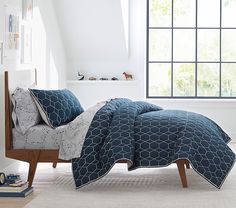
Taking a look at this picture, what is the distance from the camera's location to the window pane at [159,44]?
893 centimetres

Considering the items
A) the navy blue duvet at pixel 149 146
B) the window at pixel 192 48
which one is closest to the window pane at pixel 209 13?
the window at pixel 192 48

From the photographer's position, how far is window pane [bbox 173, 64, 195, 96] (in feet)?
29.3

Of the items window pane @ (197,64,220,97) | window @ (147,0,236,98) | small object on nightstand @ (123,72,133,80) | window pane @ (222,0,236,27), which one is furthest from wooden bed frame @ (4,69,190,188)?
window pane @ (222,0,236,27)

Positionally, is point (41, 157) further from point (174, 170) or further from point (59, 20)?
point (59, 20)

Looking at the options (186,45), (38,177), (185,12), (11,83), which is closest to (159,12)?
(185,12)

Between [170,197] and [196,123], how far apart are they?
0.81 meters

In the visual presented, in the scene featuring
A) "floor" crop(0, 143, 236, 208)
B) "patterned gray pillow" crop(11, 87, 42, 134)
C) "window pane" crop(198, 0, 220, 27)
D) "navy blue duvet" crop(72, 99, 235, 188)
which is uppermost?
"window pane" crop(198, 0, 220, 27)

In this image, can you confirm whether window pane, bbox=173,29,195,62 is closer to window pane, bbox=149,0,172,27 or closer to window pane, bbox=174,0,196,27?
window pane, bbox=174,0,196,27

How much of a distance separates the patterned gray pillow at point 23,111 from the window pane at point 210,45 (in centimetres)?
380

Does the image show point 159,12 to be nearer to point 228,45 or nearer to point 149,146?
point 228,45

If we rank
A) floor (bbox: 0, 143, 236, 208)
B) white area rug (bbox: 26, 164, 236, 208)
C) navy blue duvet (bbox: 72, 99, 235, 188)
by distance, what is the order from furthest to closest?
1. navy blue duvet (bbox: 72, 99, 235, 188)
2. floor (bbox: 0, 143, 236, 208)
3. white area rug (bbox: 26, 164, 236, 208)

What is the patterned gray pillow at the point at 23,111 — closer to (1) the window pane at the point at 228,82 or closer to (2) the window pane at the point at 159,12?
(2) the window pane at the point at 159,12

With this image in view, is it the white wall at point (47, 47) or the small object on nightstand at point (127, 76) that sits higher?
the white wall at point (47, 47)

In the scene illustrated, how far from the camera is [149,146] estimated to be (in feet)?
17.1
